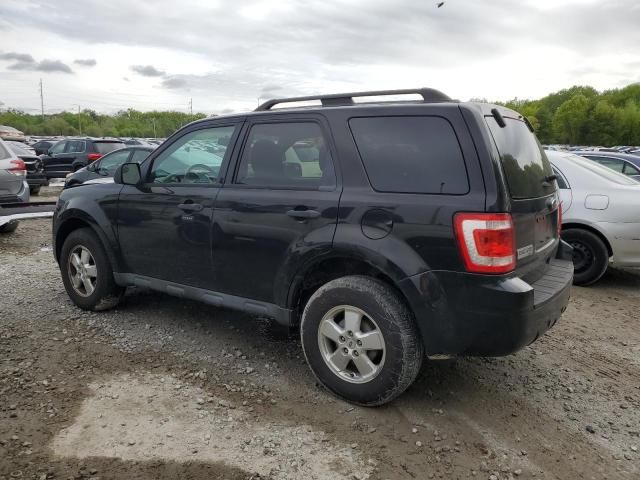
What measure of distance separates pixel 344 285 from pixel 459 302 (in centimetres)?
71

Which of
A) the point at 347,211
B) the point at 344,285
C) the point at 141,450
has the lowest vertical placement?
the point at 141,450

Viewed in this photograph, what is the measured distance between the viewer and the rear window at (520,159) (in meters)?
3.00

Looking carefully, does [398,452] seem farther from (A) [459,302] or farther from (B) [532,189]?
(B) [532,189]

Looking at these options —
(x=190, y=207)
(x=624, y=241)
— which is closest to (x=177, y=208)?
(x=190, y=207)

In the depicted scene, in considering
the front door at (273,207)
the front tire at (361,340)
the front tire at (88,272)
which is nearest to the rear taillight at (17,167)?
the front tire at (88,272)

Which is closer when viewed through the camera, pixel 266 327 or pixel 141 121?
pixel 266 327

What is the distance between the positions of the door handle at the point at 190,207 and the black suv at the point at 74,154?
1315cm

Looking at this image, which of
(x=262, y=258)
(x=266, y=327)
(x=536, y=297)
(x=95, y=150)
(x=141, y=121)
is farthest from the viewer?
(x=141, y=121)

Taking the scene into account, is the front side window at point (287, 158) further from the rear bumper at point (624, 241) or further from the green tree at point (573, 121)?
the green tree at point (573, 121)

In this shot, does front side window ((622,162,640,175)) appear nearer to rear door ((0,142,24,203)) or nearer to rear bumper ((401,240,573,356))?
rear bumper ((401,240,573,356))

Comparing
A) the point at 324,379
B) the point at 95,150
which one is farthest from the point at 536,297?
the point at 95,150

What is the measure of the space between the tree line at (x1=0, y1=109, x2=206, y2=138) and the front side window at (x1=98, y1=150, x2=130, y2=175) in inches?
2906

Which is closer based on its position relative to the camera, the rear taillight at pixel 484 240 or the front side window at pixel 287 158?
the rear taillight at pixel 484 240

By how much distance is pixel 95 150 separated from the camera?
1619 centimetres
